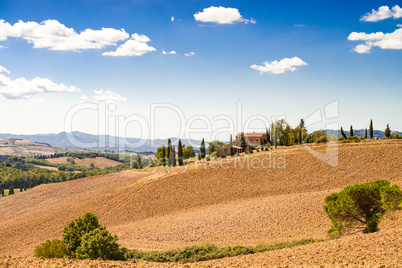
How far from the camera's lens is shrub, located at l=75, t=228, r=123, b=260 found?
14.3m

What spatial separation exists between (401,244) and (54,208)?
35.7 metres

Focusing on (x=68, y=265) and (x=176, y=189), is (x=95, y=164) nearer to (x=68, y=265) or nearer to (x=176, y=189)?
(x=176, y=189)

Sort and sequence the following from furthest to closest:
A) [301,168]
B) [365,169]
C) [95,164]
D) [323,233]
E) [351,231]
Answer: [95,164] → [301,168] → [365,169] → [323,233] → [351,231]

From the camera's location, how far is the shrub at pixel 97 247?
14289mm

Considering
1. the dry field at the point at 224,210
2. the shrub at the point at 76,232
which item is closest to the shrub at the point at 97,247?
the shrub at the point at 76,232

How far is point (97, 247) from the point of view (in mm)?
14359

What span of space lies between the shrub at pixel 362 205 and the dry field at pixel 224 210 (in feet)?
3.41

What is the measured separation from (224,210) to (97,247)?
1498 centimetres

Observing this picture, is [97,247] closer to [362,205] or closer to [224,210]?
[362,205]

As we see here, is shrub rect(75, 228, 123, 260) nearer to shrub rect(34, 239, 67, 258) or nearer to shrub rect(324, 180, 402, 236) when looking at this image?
shrub rect(34, 239, 67, 258)

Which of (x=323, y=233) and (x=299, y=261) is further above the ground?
(x=299, y=261)

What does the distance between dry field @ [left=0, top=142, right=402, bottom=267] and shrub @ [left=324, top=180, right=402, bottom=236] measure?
1038 mm

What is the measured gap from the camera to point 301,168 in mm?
37625

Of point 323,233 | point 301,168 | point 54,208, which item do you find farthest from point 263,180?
point 54,208
